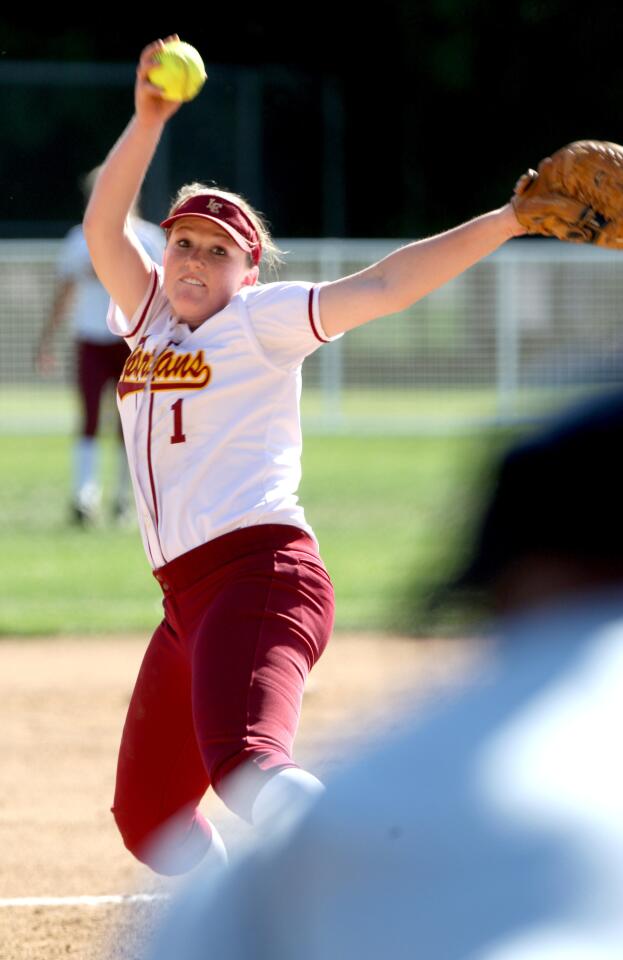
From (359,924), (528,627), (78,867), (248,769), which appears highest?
(528,627)

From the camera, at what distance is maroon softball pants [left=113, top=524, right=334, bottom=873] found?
306 cm

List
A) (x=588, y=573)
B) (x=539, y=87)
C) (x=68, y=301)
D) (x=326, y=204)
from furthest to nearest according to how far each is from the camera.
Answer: (x=539, y=87)
(x=326, y=204)
(x=68, y=301)
(x=588, y=573)

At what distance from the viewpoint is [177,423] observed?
3355mm

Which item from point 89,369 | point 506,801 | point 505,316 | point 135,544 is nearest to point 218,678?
point 506,801

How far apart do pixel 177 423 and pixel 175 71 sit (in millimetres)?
766

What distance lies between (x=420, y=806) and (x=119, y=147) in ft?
8.95

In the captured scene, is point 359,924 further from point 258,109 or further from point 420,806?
point 258,109

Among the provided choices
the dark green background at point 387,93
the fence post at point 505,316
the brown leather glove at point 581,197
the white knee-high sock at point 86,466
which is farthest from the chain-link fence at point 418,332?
the brown leather glove at point 581,197

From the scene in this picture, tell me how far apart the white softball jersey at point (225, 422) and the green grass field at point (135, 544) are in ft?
5.49

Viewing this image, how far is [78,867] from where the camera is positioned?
4617mm

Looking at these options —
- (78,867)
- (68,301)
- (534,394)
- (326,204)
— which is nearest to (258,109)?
(326,204)

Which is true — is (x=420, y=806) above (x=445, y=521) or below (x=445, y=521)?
below

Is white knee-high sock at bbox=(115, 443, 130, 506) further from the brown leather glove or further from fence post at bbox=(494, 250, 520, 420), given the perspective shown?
fence post at bbox=(494, 250, 520, 420)

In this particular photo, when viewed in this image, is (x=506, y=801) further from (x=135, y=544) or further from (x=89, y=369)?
(x=89, y=369)
